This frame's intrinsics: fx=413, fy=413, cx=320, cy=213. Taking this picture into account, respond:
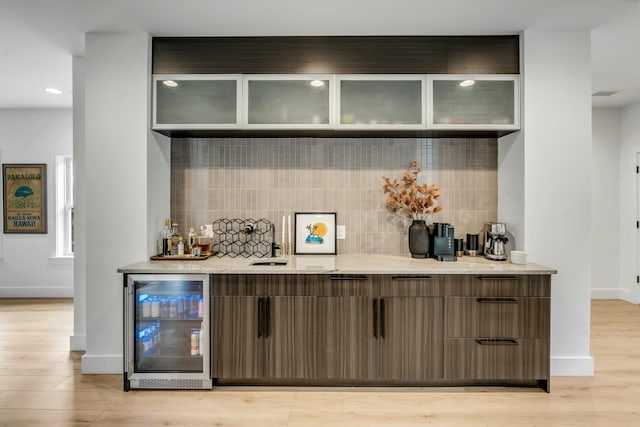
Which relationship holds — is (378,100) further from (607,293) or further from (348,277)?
(607,293)

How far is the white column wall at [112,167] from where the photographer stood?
319cm

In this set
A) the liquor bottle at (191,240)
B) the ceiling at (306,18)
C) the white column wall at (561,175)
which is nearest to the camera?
the ceiling at (306,18)

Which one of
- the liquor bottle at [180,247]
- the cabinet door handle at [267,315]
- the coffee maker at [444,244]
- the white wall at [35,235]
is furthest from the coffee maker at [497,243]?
the white wall at [35,235]

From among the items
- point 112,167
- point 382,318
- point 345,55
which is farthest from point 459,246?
point 112,167

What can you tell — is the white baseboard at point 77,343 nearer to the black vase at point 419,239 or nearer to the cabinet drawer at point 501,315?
the black vase at point 419,239

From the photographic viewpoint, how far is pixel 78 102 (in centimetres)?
376

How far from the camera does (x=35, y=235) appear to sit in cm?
583

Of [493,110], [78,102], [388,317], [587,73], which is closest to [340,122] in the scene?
[493,110]

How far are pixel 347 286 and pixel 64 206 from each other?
493 centimetres

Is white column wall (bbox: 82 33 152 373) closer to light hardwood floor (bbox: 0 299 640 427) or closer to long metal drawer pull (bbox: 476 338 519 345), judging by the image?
light hardwood floor (bbox: 0 299 640 427)

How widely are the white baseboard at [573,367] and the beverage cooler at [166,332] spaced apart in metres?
2.59

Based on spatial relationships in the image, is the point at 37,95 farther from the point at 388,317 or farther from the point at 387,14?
the point at 388,317

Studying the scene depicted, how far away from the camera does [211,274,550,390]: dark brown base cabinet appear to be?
2.86 m

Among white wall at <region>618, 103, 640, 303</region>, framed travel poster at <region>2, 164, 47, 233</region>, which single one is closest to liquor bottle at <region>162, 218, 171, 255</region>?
framed travel poster at <region>2, 164, 47, 233</region>
